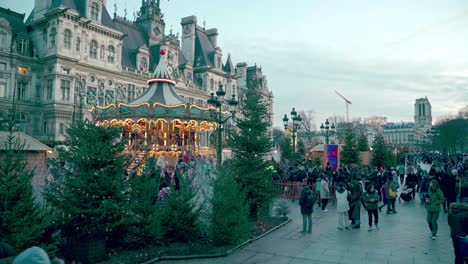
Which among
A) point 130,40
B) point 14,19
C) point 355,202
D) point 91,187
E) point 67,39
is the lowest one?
point 355,202

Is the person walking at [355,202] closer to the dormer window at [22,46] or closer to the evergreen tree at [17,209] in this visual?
the evergreen tree at [17,209]

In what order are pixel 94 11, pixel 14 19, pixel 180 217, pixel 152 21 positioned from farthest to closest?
pixel 152 21, pixel 94 11, pixel 14 19, pixel 180 217

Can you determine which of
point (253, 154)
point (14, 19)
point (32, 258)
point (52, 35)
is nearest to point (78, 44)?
point (52, 35)

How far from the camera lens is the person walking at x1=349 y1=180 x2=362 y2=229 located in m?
11.8

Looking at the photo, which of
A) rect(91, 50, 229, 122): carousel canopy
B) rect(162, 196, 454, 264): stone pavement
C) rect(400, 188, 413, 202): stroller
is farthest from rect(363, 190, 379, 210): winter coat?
rect(91, 50, 229, 122): carousel canopy

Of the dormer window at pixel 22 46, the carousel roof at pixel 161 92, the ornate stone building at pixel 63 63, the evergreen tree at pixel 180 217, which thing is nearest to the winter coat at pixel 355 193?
the evergreen tree at pixel 180 217

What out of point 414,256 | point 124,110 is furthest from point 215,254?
point 124,110

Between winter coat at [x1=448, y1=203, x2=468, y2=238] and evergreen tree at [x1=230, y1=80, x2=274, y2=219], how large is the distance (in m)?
6.44

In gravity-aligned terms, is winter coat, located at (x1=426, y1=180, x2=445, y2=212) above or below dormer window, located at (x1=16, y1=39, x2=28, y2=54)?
below

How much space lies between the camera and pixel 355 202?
1192 centimetres

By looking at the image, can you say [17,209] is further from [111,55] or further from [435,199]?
[111,55]

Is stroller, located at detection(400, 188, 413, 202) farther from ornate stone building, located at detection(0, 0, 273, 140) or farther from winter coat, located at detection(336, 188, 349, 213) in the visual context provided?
ornate stone building, located at detection(0, 0, 273, 140)

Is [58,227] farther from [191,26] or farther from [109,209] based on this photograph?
[191,26]

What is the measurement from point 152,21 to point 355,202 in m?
44.8
